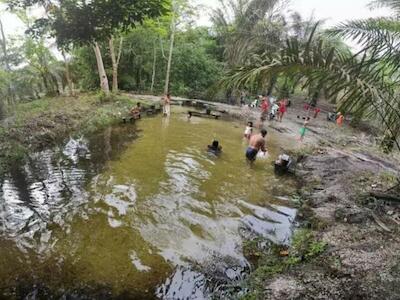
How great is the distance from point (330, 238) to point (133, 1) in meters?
5.77

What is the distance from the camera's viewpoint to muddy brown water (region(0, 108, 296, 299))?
15.5 ft

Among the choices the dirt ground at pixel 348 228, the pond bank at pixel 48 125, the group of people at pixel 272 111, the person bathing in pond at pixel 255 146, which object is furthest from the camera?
the group of people at pixel 272 111

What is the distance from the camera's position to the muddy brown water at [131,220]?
186 inches

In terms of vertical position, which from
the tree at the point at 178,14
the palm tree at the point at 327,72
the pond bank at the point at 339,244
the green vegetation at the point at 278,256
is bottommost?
the green vegetation at the point at 278,256

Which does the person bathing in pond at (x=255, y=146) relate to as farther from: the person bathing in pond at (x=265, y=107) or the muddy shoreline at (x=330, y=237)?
the person bathing in pond at (x=265, y=107)

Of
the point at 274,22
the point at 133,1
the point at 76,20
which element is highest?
the point at 274,22

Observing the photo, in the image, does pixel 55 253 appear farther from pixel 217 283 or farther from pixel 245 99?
pixel 245 99

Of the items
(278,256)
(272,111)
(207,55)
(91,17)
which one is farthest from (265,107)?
(91,17)

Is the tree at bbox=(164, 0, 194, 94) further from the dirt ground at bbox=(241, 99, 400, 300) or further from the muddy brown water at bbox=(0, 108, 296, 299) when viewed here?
the dirt ground at bbox=(241, 99, 400, 300)

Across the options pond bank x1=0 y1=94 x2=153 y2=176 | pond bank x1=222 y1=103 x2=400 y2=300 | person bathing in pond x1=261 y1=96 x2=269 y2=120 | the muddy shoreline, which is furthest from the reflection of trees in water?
person bathing in pond x1=261 y1=96 x2=269 y2=120

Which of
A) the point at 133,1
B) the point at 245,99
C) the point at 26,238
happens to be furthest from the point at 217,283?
the point at 245,99

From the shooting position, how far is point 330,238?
5973 mm

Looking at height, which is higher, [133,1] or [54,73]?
[133,1]

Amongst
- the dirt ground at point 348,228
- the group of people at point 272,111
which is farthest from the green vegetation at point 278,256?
the group of people at point 272,111
